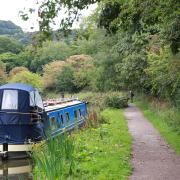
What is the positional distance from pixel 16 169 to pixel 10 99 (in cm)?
362

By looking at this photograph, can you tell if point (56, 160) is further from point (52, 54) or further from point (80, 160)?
point (52, 54)

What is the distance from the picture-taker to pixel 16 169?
1365 cm

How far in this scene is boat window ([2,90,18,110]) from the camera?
53.5 feet

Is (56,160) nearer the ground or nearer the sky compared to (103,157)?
nearer the sky

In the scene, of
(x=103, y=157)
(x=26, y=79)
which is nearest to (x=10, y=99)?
(x=103, y=157)

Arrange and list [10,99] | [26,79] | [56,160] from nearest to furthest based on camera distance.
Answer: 1. [56,160]
2. [10,99]
3. [26,79]

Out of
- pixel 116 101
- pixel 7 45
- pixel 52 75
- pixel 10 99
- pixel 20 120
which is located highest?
pixel 7 45

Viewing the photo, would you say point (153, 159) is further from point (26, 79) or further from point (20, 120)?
point (26, 79)

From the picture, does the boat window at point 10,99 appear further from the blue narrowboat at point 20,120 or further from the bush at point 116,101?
the bush at point 116,101

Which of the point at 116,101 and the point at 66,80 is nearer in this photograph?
the point at 116,101

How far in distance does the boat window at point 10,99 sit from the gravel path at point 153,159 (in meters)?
4.61

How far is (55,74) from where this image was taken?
67812 millimetres

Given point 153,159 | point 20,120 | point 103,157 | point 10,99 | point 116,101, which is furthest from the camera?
point 116,101

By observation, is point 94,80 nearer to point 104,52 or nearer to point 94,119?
point 104,52
